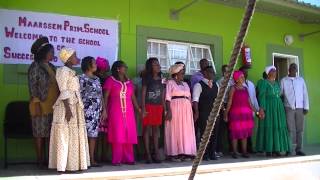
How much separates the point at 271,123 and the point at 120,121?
3.06 meters

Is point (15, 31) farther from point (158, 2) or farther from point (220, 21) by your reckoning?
point (220, 21)

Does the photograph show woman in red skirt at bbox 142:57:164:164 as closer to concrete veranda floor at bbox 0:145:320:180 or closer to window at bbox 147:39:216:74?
concrete veranda floor at bbox 0:145:320:180

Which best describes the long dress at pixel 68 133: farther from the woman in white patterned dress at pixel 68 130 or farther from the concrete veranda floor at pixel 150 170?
the concrete veranda floor at pixel 150 170

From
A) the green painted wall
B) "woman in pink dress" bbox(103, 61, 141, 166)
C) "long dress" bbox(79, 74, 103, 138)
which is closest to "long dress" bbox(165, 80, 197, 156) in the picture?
"woman in pink dress" bbox(103, 61, 141, 166)

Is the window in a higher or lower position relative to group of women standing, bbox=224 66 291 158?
higher

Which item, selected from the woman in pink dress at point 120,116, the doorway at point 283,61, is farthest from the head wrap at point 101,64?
the doorway at point 283,61

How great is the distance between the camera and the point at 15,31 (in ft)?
22.6

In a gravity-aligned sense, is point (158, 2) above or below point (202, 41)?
above

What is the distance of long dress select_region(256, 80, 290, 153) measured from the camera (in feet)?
27.7

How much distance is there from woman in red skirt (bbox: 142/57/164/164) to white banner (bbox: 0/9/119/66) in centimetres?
85

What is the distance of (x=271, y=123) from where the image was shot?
849 centimetres

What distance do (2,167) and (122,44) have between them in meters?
2.85

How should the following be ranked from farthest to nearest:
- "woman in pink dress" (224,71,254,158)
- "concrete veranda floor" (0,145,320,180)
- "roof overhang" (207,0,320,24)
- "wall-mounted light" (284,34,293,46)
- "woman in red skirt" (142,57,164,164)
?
A: "wall-mounted light" (284,34,293,46)
"roof overhang" (207,0,320,24)
"woman in pink dress" (224,71,254,158)
"woman in red skirt" (142,57,164,164)
"concrete veranda floor" (0,145,320,180)

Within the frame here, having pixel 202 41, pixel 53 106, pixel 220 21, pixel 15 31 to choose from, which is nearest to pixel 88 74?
pixel 53 106
